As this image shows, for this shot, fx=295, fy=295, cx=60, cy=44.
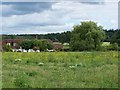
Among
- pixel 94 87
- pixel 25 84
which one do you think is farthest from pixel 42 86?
pixel 94 87

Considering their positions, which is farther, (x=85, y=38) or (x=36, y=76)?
(x=85, y=38)

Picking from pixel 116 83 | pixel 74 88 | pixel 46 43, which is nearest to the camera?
pixel 74 88

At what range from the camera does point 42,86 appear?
654 centimetres

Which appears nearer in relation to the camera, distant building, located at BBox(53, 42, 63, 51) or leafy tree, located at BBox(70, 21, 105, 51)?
distant building, located at BBox(53, 42, 63, 51)

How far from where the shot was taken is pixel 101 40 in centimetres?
6109

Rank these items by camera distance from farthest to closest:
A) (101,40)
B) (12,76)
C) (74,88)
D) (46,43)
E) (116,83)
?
(101,40), (46,43), (12,76), (116,83), (74,88)

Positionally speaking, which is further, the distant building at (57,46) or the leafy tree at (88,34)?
the leafy tree at (88,34)

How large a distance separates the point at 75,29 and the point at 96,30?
4569mm

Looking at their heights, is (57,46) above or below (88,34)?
below

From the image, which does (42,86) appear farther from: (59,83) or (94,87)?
(94,87)

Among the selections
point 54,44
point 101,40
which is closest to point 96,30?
point 101,40

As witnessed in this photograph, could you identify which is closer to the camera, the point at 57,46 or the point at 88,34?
the point at 57,46

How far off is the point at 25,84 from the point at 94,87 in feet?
5.06

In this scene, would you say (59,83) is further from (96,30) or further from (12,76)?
(96,30)
